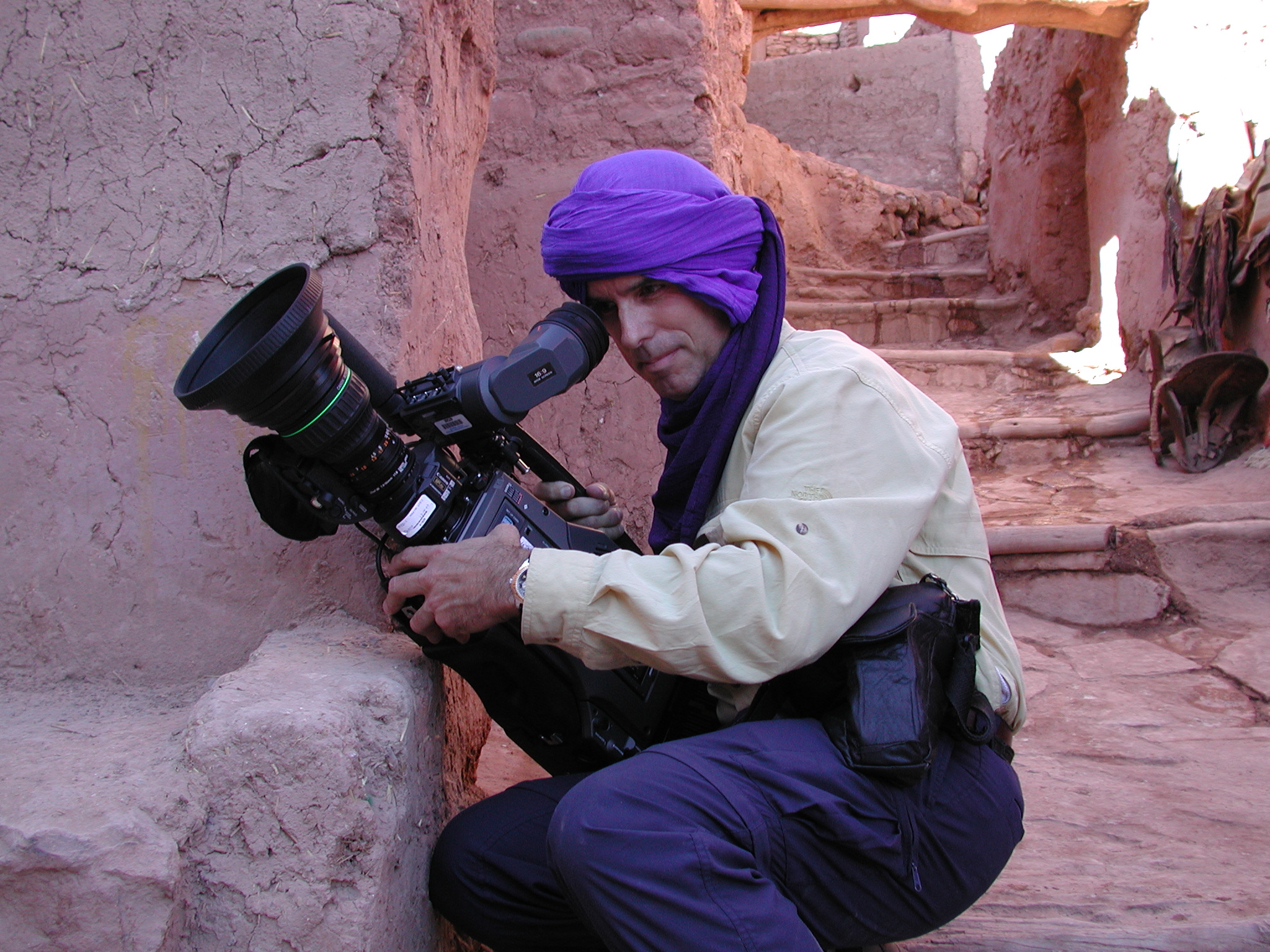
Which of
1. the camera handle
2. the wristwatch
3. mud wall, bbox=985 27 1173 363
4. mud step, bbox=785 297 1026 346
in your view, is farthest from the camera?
mud step, bbox=785 297 1026 346

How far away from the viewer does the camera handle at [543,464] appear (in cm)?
136

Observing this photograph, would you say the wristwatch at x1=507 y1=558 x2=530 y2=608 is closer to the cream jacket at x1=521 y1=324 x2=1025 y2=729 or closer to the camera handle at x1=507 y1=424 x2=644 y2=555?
the cream jacket at x1=521 y1=324 x2=1025 y2=729

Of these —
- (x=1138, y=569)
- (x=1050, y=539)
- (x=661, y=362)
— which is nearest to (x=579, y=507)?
(x=661, y=362)

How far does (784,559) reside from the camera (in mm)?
1061

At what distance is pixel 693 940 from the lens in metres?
0.98

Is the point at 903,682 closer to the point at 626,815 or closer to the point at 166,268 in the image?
the point at 626,815

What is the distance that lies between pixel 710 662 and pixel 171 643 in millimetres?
893

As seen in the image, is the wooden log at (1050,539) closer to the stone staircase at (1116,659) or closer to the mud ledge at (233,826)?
the stone staircase at (1116,659)

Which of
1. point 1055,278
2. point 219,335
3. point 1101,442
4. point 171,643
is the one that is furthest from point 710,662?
point 1055,278

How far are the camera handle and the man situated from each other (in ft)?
0.49

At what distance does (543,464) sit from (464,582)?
341mm

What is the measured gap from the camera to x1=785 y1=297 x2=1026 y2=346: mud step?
7031 mm

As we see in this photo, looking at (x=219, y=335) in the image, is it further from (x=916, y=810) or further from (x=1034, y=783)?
(x=1034, y=783)

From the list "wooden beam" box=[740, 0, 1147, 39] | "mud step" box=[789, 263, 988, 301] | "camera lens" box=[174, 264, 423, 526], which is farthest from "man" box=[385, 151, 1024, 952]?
"mud step" box=[789, 263, 988, 301]
